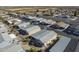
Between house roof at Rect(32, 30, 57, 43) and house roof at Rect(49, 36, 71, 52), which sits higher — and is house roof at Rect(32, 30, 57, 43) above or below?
above

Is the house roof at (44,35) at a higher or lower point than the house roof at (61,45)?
higher

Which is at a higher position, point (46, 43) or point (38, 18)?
point (38, 18)

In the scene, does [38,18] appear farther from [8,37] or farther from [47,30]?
[8,37]

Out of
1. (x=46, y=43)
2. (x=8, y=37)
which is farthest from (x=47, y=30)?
Result: (x=8, y=37)
